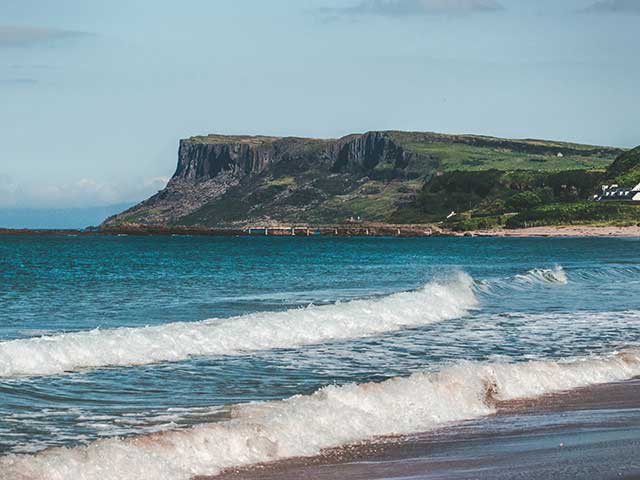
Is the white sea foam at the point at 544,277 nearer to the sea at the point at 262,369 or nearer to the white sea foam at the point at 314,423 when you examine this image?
the sea at the point at 262,369

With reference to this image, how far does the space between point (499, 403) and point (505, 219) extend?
171m

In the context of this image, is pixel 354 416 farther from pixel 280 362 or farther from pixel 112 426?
pixel 280 362

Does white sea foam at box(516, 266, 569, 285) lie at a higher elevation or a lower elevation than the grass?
lower

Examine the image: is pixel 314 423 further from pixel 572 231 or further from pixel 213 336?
pixel 572 231

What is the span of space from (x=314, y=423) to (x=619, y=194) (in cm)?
18646

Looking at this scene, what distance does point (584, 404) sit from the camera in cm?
1594

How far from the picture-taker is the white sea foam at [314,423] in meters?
11.1

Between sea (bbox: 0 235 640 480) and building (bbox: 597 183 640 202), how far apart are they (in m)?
154

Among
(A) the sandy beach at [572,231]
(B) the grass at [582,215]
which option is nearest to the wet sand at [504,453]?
(A) the sandy beach at [572,231]

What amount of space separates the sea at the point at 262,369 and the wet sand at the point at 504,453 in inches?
21.4

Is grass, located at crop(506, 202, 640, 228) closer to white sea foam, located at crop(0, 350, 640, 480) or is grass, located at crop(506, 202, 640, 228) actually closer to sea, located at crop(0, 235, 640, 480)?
sea, located at crop(0, 235, 640, 480)

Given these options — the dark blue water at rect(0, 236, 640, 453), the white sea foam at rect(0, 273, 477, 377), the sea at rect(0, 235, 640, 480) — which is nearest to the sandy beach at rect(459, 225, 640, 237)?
the dark blue water at rect(0, 236, 640, 453)

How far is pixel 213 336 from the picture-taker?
76.5 ft

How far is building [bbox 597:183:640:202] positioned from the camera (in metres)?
186
